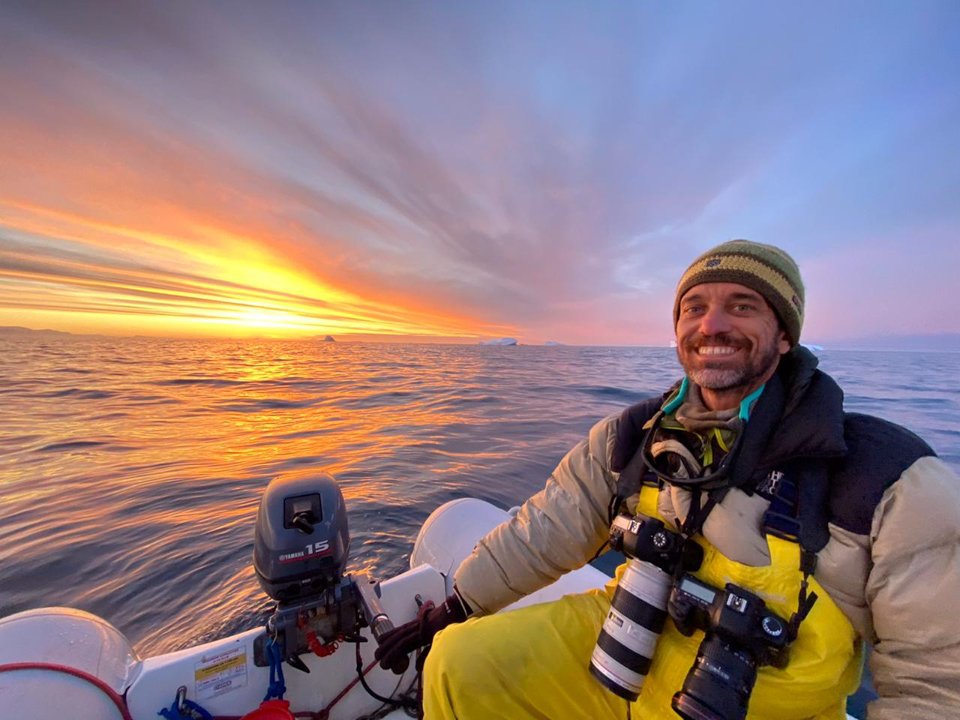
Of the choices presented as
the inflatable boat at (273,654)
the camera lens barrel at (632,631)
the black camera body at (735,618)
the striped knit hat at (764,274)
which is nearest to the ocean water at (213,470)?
the inflatable boat at (273,654)

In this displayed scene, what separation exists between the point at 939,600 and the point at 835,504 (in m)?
0.29

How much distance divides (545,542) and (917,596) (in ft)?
3.76

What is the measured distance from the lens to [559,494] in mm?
1817

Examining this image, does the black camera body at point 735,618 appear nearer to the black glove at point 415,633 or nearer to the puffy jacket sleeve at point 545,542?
the puffy jacket sleeve at point 545,542

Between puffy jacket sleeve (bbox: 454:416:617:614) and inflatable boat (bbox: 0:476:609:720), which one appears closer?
inflatable boat (bbox: 0:476:609:720)

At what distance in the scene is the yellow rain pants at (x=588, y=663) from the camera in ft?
3.80

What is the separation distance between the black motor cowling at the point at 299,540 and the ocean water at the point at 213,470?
0.22 m

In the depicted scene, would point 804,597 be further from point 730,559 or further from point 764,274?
point 764,274

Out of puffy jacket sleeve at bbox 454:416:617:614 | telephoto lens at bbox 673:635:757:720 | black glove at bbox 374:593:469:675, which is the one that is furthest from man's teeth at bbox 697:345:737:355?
black glove at bbox 374:593:469:675

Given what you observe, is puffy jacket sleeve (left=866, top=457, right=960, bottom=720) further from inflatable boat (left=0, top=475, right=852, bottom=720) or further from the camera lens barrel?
inflatable boat (left=0, top=475, right=852, bottom=720)

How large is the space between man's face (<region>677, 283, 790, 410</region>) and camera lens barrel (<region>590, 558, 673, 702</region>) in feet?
2.63

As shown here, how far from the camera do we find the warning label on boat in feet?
5.51

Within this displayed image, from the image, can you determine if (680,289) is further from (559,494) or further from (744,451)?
(559,494)

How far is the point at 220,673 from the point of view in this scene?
1.72 metres
